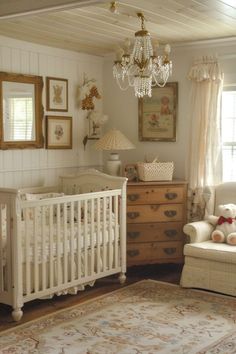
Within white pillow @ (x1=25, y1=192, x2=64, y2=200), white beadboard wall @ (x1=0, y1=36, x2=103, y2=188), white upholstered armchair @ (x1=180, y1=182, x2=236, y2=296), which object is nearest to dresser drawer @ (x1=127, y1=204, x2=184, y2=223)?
white upholstered armchair @ (x1=180, y1=182, x2=236, y2=296)

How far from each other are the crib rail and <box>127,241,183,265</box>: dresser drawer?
271mm

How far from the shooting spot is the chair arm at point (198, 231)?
14.2 ft

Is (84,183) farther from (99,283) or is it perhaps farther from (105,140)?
(99,283)

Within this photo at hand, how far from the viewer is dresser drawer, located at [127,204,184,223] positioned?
4715mm

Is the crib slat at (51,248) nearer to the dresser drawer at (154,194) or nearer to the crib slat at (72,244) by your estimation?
the crib slat at (72,244)

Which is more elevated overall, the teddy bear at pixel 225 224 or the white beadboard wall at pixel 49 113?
the white beadboard wall at pixel 49 113

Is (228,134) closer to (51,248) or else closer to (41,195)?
Answer: (41,195)

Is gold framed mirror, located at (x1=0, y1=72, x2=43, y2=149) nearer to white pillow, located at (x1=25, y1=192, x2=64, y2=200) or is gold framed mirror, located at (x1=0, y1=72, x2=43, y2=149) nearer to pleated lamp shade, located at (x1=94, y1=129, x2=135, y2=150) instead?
white pillow, located at (x1=25, y1=192, x2=64, y2=200)

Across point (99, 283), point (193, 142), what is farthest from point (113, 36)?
point (99, 283)

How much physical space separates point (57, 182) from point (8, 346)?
7.19ft

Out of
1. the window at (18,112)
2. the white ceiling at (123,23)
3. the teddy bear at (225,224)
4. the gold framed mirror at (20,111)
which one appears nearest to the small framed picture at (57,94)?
the gold framed mirror at (20,111)

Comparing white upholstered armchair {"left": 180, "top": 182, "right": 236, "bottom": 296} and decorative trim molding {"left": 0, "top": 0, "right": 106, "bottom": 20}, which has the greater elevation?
decorative trim molding {"left": 0, "top": 0, "right": 106, "bottom": 20}

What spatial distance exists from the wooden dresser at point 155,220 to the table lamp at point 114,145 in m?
0.43

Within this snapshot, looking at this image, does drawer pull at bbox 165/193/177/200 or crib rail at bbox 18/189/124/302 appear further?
drawer pull at bbox 165/193/177/200
